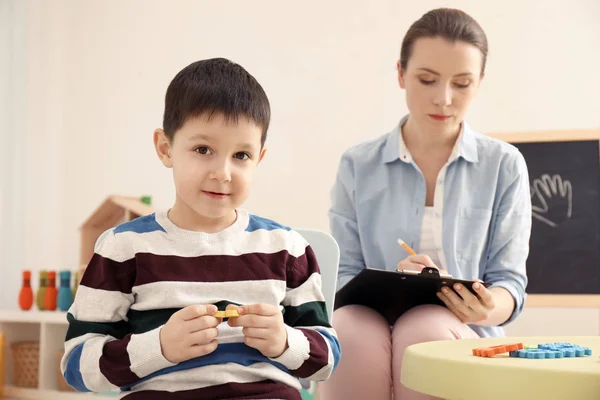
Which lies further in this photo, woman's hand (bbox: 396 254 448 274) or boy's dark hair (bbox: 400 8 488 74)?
boy's dark hair (bbox: 400 8 488 74)

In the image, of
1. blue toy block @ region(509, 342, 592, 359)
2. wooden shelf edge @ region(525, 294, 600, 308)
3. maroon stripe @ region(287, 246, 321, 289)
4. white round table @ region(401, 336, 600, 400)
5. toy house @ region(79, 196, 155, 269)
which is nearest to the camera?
white round table @ region(401, 336, 600, 400)

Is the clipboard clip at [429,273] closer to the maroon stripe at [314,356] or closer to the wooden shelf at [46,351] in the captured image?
the maroon stripe at [314,356]

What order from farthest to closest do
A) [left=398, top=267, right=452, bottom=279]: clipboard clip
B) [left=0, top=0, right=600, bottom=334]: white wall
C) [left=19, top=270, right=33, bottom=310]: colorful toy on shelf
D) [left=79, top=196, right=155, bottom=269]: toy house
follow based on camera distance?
[left=19, top=270, right=33, bottom=310]: colorful toy on shelf, [left=79, top=196, right=155, bottom=269]: toy house, [left=0, top=0, right=600, bottom=334]: white wall, [left=398, top=267, right=452, bottom=279]: clipboard clip

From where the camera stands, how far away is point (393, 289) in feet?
4.26

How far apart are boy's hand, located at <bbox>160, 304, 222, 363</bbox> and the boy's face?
0.52 feet

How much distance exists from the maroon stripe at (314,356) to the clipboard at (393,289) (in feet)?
0.68

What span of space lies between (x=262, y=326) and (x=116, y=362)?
0.61 feet

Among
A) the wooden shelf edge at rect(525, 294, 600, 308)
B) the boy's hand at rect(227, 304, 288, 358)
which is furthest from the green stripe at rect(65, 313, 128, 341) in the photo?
the wooden shelf edge at rect(525, 294, 600, 308)

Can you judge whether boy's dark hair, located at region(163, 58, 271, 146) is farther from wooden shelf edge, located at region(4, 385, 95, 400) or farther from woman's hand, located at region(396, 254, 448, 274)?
wooden shelf edge, located at region(4, 385, 95, 400)

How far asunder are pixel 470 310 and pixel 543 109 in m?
1.41

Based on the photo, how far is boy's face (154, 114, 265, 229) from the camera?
3.23 feet

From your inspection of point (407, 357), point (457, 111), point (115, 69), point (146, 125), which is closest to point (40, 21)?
point (115, 69)

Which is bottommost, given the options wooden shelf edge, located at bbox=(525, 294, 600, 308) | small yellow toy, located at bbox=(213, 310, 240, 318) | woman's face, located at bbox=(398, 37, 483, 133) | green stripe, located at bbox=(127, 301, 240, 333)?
wooden shelf edge, located at bbox=(525, 294, 600, 308)

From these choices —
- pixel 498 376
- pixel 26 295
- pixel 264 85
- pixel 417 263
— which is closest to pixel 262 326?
pixel 498 376
